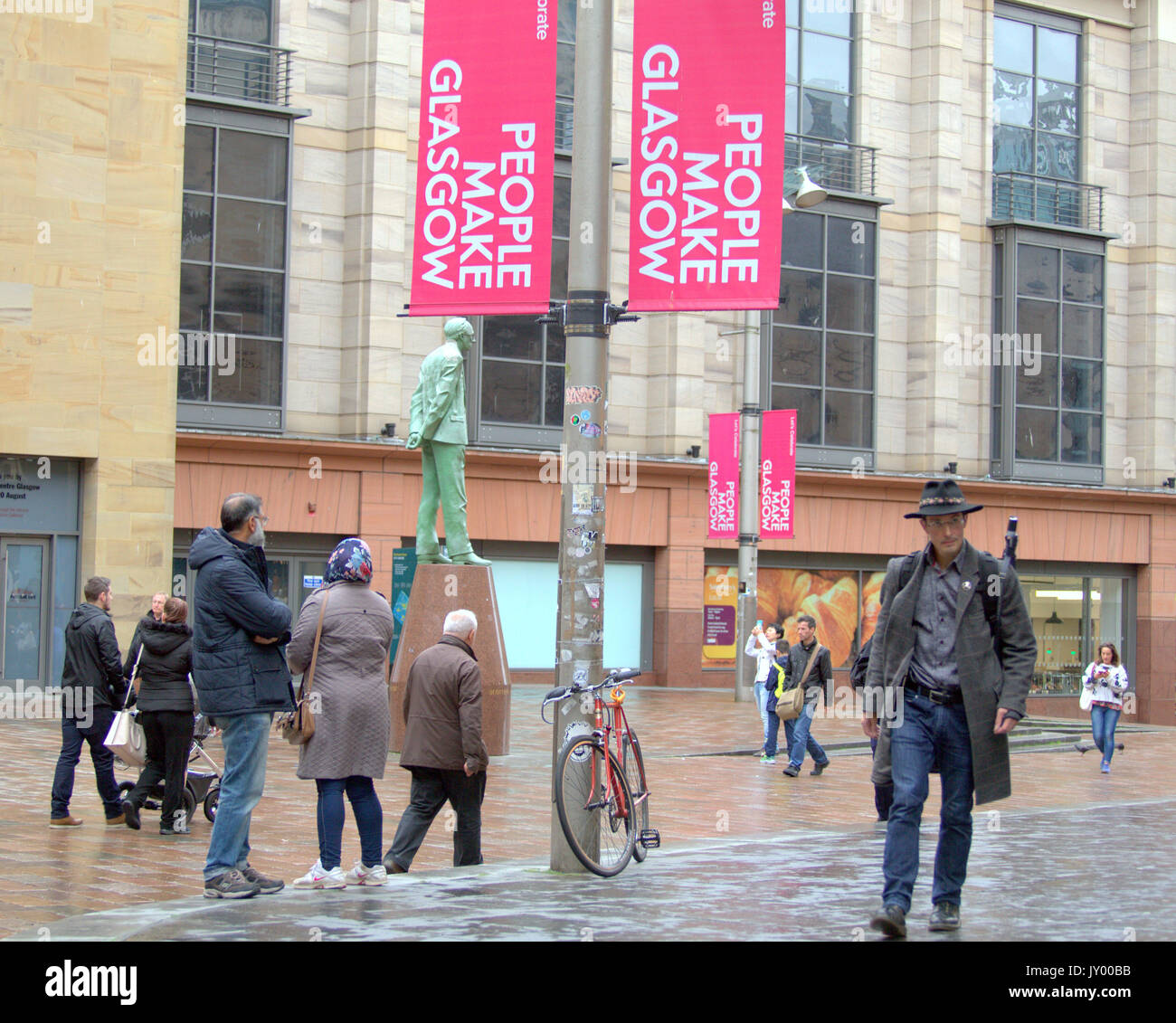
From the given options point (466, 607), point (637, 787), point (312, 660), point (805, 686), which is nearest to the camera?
point (312, 660)

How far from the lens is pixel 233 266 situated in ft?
92.8

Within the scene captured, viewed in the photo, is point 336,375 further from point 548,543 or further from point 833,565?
point 833,565

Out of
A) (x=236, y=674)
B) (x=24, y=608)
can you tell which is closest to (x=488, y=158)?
(x=236, y=674)

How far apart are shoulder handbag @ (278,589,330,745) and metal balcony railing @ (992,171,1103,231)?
3169 centimetres

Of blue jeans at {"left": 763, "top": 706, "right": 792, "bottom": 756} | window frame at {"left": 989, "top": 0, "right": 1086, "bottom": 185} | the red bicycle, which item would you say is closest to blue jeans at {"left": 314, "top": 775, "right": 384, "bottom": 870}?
the red bicycle

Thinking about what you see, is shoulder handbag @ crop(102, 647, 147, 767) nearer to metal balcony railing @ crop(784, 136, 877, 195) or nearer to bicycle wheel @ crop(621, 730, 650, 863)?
bicycle wheel @ crop(621, 730, 650, 863)

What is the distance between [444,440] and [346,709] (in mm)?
9254

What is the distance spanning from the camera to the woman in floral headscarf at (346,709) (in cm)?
814

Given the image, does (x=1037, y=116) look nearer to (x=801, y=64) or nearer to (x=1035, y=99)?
(x=1035, y=99)

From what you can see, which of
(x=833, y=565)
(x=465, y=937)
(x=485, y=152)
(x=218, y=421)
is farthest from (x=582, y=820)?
(x=833, y=565)

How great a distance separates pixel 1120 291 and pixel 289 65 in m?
21.2

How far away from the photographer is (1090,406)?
125ft

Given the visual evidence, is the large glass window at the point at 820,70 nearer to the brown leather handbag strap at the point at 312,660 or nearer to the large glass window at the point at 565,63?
the large glass window at the point at 565,63

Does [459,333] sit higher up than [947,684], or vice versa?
[459,333]
